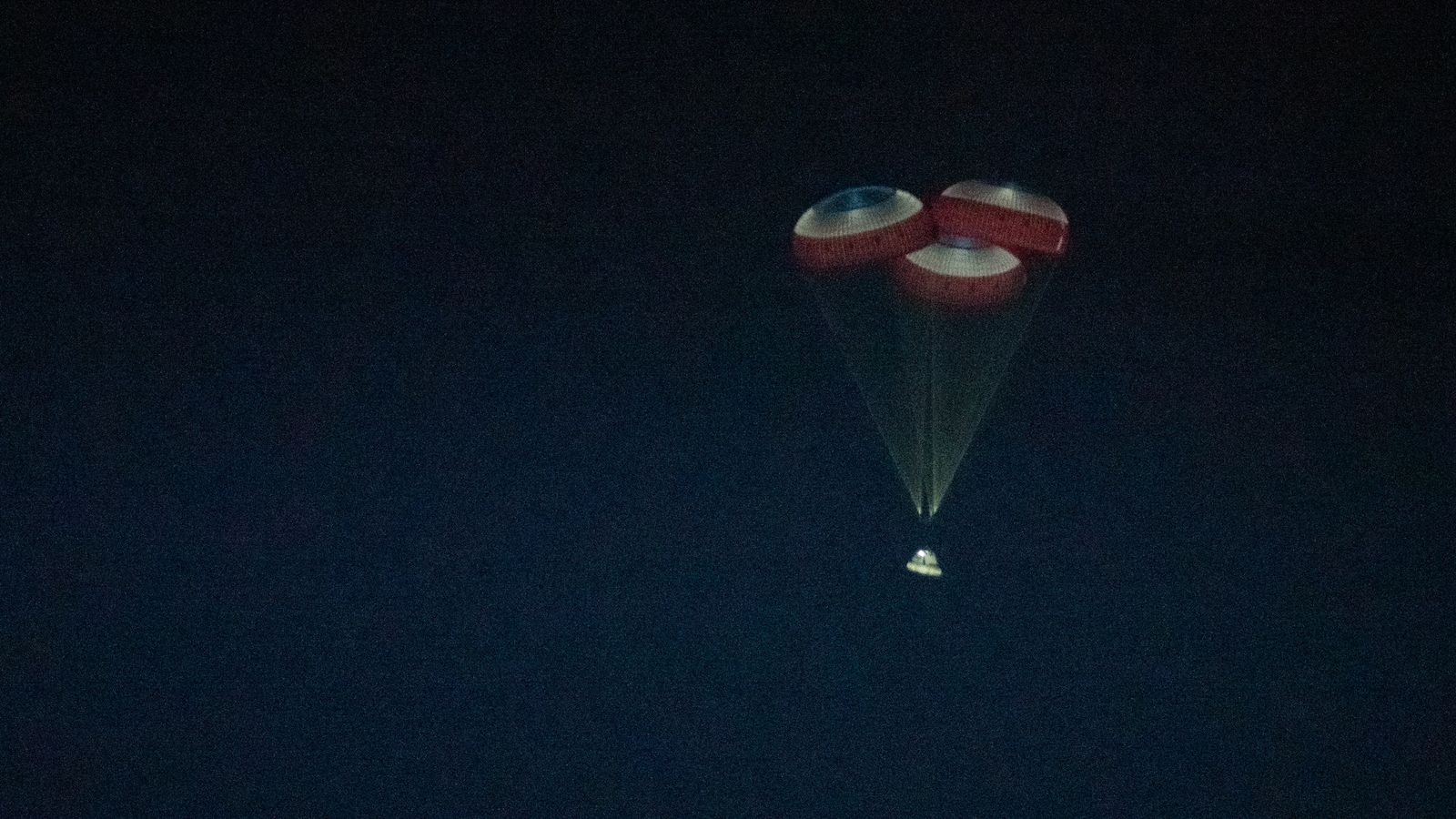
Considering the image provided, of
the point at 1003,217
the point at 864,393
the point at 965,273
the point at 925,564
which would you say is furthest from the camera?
the point at 864,393

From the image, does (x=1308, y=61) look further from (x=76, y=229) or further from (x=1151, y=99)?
(x=76, y=229)

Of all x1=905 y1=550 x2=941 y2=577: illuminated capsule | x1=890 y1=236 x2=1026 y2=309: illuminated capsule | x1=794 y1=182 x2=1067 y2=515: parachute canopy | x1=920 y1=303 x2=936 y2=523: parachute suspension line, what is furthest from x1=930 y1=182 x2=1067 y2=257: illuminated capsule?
x1=905 y1=550 x2=941 y2=577: illuminated capsule

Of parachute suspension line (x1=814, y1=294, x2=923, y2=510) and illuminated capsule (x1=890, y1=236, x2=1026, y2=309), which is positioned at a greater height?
illuminated capsule (x1=890, y1=236, x2=1026, y2=309)

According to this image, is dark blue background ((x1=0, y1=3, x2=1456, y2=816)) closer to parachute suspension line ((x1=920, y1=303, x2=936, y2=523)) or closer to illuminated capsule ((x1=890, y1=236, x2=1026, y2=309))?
parachute suspension line ((x1=920, y1=303, x2=936, y2=523))

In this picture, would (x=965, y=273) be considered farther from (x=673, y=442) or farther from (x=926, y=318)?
(x=673, y=442)

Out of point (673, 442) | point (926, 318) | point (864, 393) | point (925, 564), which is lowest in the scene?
point (925, 564)

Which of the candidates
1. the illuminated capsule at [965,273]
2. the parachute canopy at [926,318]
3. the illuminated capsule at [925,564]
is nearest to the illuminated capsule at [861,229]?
the parachute canopy at [926,318]

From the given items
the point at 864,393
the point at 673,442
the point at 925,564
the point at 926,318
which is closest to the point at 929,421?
the point at 864,393
